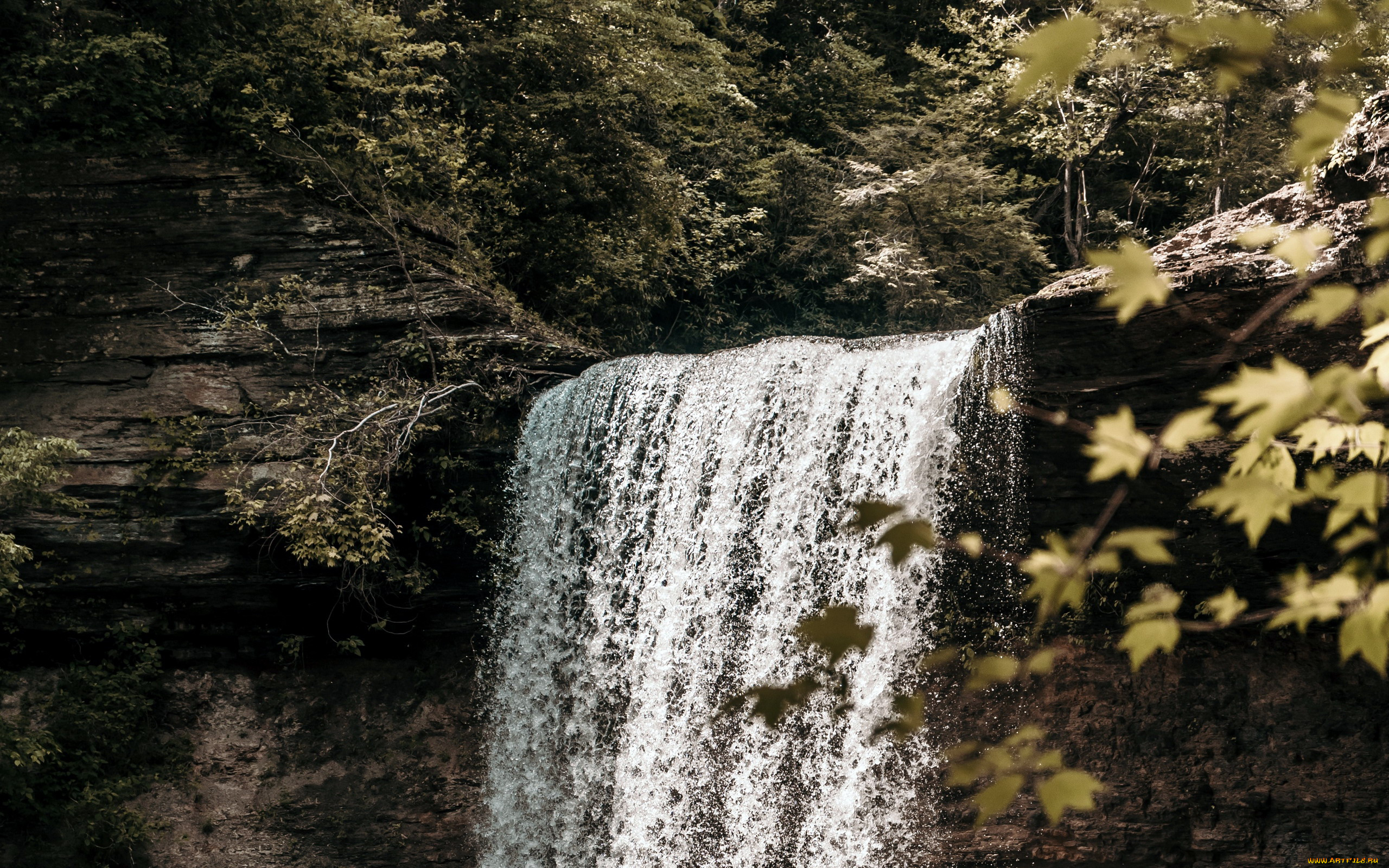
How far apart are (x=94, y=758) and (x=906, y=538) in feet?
31.3

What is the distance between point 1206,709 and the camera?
316 inches

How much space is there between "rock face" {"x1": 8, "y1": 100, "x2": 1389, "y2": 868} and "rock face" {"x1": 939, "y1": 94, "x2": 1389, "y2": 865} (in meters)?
0.02

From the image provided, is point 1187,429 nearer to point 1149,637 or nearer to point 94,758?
point 1149,637

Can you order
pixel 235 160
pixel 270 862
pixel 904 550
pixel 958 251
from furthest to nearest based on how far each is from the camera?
pixel 958 251 → pixel 235 160 → pixel 270 862 → pixel 904 550

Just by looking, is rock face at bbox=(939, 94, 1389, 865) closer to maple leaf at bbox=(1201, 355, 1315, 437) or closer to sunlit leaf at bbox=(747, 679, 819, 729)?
maple leaf at bbox=(1201, 355, 1315, 437)

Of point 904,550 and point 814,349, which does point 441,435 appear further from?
point 904,550

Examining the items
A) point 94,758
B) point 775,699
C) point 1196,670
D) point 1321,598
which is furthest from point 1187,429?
point 94,758

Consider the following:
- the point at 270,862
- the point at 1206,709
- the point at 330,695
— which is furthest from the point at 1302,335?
the point at 270,862

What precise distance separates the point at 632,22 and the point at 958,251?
5.54m

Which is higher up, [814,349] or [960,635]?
[814,349]

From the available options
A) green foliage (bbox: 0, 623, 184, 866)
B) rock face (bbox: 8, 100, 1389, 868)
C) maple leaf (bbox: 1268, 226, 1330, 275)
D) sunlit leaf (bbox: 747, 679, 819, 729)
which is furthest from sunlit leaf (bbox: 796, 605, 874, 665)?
green foliage (bbox: 0, 623, 184, 866)

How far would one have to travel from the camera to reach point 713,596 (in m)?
8.48

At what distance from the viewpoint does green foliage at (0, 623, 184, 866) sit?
340 inches

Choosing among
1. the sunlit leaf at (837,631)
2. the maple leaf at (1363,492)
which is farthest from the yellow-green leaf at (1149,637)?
the sunlit leaf at (837,631)
